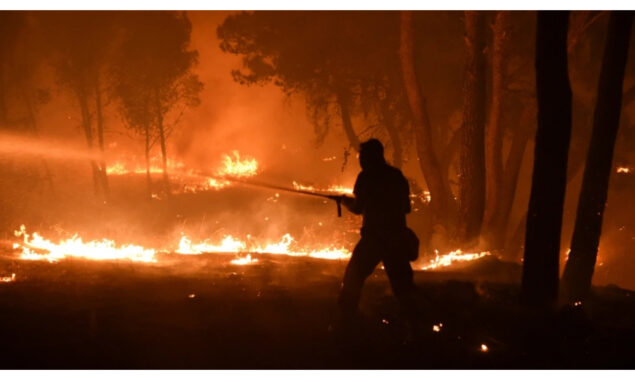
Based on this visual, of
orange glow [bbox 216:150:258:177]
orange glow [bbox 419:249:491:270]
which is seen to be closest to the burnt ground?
orange glow [bbox 419:249:491:270]

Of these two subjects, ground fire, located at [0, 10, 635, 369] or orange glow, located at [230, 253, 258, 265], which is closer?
ground fire, located at [0, 10, 635, 369]

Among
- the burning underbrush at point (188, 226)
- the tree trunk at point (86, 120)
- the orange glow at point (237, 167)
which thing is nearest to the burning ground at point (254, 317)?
the burning underbrush at point (188, 226)

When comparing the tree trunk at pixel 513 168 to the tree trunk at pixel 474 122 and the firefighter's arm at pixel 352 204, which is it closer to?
the tree trunk at pixel 474 122

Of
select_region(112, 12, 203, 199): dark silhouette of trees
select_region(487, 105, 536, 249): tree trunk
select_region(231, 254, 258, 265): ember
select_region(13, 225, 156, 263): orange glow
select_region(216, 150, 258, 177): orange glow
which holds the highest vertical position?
select_region(112, 12, 203, 199): dark silhouette of trees

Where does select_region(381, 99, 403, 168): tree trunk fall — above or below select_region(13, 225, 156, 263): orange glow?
above

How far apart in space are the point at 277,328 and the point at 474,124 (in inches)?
328

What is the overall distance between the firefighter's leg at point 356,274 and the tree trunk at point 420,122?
8.87 metres

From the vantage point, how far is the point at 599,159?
817 cm

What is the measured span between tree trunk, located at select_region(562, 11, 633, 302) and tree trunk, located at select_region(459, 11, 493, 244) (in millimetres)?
4522

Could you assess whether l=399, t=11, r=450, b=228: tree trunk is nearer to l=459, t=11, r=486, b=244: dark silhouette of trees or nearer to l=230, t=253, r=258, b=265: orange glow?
l=459, t=11, r=486, b=244: dark silhouette of trees

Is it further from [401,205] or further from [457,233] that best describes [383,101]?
[401,205]

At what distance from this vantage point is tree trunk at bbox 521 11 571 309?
634 centimetres

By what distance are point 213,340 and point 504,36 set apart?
32.8ft

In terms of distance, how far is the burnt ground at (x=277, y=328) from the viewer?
5.52 m
